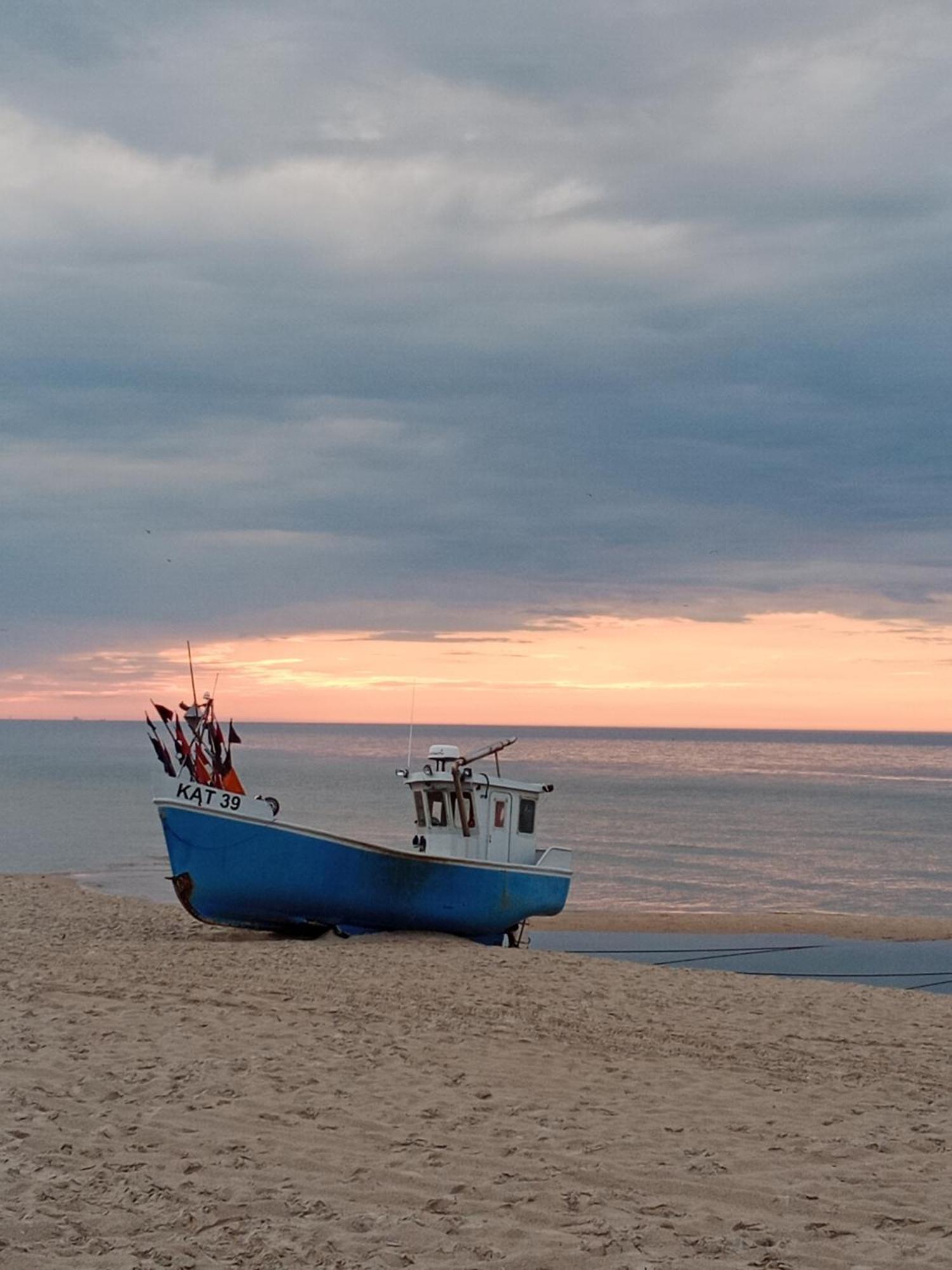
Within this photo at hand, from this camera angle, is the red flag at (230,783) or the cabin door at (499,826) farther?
the cabin door at (499,826)

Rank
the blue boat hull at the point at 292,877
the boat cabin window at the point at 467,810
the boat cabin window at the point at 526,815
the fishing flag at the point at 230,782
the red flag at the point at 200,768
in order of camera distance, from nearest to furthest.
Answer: the blue boat hull at the point at 292,877
the red flag at the point at 200,768
the fishing flag at the point at 230,782
the boat cabin window at the point at 467,810
the boat cabin window at the point at 526,815

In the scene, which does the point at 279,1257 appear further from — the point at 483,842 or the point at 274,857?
the point at 483,842

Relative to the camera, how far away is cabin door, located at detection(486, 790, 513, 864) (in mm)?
20609

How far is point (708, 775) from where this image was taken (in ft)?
351

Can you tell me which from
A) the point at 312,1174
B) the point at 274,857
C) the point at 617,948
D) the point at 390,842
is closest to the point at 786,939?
the point at 617,948

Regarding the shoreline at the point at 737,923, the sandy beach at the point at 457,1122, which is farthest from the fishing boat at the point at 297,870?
the shoreline at the point at 737,923

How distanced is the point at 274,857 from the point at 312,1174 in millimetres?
11314

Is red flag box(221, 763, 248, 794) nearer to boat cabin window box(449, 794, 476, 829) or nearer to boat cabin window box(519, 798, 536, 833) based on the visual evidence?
boat cabin window box(449, 794, 476, 829)

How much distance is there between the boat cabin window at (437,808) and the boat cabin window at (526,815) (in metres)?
1.24

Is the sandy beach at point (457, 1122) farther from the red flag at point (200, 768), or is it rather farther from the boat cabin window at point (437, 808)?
the boat cabin window at point (437, 808)

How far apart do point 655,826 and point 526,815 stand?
34.6m

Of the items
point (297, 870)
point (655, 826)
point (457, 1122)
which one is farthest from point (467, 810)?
point (655, 826)

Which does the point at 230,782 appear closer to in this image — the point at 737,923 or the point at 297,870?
the point at 297,870

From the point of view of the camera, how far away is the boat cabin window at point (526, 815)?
2097 centimetres
